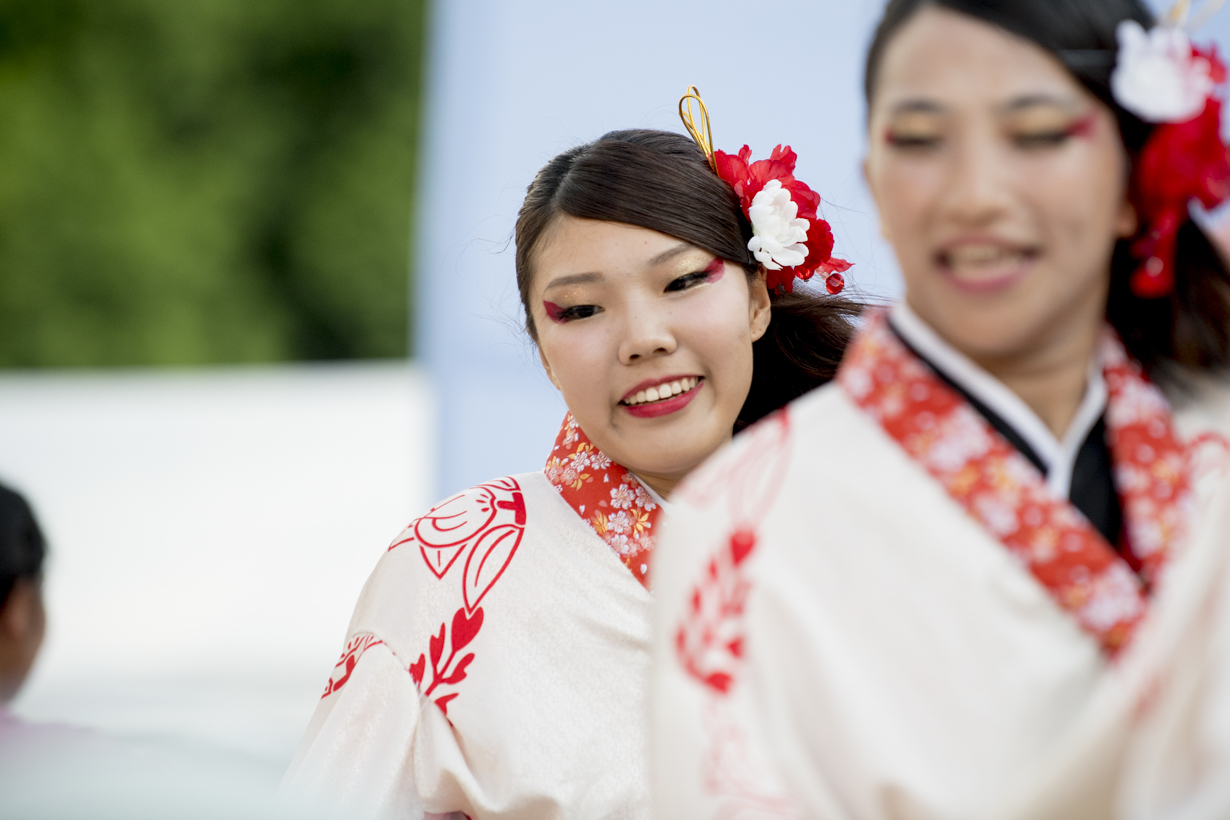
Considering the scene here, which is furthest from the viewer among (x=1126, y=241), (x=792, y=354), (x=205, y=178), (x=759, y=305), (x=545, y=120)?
(x=205, y=178)

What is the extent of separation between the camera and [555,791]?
6.13 feet

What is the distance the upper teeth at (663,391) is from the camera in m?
1.97

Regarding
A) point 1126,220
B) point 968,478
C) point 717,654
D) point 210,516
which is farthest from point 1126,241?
point 210,516

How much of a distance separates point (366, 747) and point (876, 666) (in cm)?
100

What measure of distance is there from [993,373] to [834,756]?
1.22 feet

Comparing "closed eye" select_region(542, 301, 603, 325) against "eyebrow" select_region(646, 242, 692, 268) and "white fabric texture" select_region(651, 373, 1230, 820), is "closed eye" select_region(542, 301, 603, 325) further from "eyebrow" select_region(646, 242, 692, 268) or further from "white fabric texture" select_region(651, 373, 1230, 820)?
"white fabric texture" select_region(651, 373, 1230, 820)

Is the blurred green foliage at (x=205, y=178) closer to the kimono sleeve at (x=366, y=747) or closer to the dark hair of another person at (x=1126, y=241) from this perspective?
the kimono sleeve at (x=366, y=747)

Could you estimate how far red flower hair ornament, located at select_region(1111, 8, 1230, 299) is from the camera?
3.87 ft

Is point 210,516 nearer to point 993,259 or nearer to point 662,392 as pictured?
point 662,392

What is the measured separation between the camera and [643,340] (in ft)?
6.33

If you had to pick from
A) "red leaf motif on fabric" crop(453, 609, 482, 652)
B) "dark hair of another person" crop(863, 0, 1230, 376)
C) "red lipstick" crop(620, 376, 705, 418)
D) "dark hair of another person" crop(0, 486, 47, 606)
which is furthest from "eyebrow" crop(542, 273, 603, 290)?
"dark hair of another person" crop(0, 486, 47, 606)

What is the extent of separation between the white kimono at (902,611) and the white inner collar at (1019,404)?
0.02m

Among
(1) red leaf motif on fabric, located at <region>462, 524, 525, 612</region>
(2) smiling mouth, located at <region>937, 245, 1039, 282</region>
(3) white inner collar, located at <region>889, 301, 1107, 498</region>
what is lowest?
(3) white inner collar, located at <region>889, 301, 1107, 498</region>

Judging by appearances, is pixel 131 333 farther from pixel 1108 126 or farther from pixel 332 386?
pixel 1108 126
